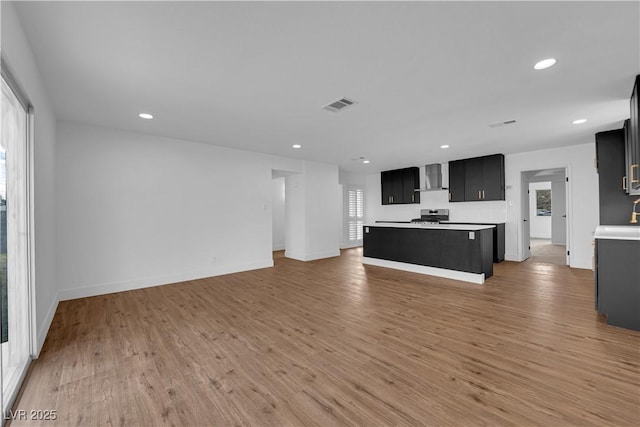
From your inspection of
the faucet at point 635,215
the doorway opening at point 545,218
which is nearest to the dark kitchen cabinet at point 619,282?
the faucet at point 635,215

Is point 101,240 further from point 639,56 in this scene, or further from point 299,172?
point 639,56

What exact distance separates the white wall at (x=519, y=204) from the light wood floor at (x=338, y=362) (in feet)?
7.75

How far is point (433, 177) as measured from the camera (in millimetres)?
7305

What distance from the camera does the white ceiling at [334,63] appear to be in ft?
5.81

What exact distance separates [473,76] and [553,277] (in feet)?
13.9

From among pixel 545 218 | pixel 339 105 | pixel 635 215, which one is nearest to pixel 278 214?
pixel 339 105

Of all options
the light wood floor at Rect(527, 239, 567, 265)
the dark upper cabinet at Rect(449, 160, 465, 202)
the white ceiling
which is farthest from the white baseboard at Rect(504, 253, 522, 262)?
the white ceiling

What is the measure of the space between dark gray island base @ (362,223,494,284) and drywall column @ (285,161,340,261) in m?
1.51

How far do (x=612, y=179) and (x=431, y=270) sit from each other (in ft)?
10.8

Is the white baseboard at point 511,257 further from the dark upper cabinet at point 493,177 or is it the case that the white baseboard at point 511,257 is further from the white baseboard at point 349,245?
the white baseboard at point 349,245

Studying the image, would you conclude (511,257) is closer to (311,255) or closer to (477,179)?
(477,179)

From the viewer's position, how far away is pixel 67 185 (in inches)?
151

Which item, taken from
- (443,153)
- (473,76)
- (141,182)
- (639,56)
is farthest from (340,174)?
(639,56)

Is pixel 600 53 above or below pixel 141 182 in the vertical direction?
above
